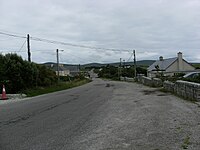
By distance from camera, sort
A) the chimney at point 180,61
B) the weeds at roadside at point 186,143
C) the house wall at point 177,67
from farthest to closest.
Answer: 1. the chimney at point 180,61
2. the house wall at point 177,67
3. the weeds at roadside at point 186,143

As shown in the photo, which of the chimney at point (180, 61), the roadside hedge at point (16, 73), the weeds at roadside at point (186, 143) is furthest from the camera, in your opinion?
the chimney at point (180, 61)

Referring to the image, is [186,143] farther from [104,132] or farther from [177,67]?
[177,67]

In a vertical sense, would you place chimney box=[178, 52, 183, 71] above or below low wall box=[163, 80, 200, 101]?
above

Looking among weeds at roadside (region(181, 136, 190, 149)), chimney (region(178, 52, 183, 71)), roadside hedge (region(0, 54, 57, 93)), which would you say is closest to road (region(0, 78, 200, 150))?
weeds at roadside (region(181, 136, 190, 149))

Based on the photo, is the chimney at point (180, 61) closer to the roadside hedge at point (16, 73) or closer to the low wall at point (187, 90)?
the roadside hedge at point (16, 73)

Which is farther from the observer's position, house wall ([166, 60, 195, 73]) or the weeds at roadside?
house wall ([166, 60, 195, 73])

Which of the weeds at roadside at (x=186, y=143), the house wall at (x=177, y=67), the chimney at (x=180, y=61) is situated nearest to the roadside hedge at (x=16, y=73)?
the weeds at roadside at (x=186, y=143)

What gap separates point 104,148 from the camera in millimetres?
6316

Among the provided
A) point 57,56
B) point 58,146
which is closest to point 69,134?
point 58,146

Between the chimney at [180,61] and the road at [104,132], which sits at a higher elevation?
the chimney at [180,61]

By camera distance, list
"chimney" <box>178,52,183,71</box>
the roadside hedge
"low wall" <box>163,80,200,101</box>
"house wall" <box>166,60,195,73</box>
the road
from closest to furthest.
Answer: the road
"low wall" <box>163,80,200,101</box>
the roadside hedge
"house wall" <box>166,60,195,73</box>
"chimney" <box>178,52,183,71</box>

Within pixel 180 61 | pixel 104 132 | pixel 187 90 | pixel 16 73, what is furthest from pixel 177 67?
pixel 104 132

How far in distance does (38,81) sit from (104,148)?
101ft

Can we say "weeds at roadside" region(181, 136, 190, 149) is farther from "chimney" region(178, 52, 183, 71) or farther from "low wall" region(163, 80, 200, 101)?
"chimney" region(178, 52, 183, 71)
